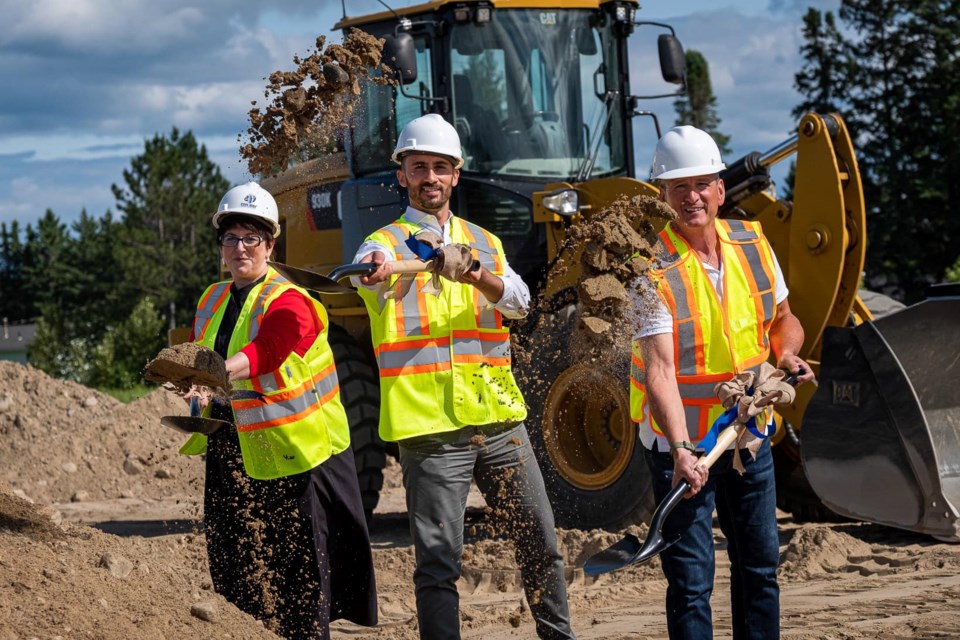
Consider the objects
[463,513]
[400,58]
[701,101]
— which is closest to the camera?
[463,513]

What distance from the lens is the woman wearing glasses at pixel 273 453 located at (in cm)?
521

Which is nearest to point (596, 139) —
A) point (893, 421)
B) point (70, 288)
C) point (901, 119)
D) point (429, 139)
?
point (893, 421)

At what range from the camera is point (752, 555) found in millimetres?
4562

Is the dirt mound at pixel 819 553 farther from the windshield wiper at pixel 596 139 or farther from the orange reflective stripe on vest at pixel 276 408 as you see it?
the orange reflective stripe on vest at pixel 276 408

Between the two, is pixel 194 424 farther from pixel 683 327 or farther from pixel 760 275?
pixel 760 275

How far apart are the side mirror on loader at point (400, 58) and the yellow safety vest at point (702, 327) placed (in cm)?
363

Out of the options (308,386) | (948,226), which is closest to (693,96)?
(948,226)

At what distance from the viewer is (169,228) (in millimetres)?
68312

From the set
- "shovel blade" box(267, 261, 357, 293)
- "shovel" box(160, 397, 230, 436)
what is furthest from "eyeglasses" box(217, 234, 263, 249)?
"shovel" box(160, 397, 230, 436)

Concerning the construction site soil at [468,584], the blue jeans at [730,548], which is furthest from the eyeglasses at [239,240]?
the blue jeans at [730,548]

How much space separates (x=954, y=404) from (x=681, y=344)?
3.57 meters

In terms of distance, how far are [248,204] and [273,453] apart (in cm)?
95

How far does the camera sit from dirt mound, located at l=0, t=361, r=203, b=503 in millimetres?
13477

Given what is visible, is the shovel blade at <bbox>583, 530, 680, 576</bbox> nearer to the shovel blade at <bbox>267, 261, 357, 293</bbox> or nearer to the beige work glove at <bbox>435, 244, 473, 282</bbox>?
the beige work glove at <bbox>435, 244, 473, 282</bbox>
